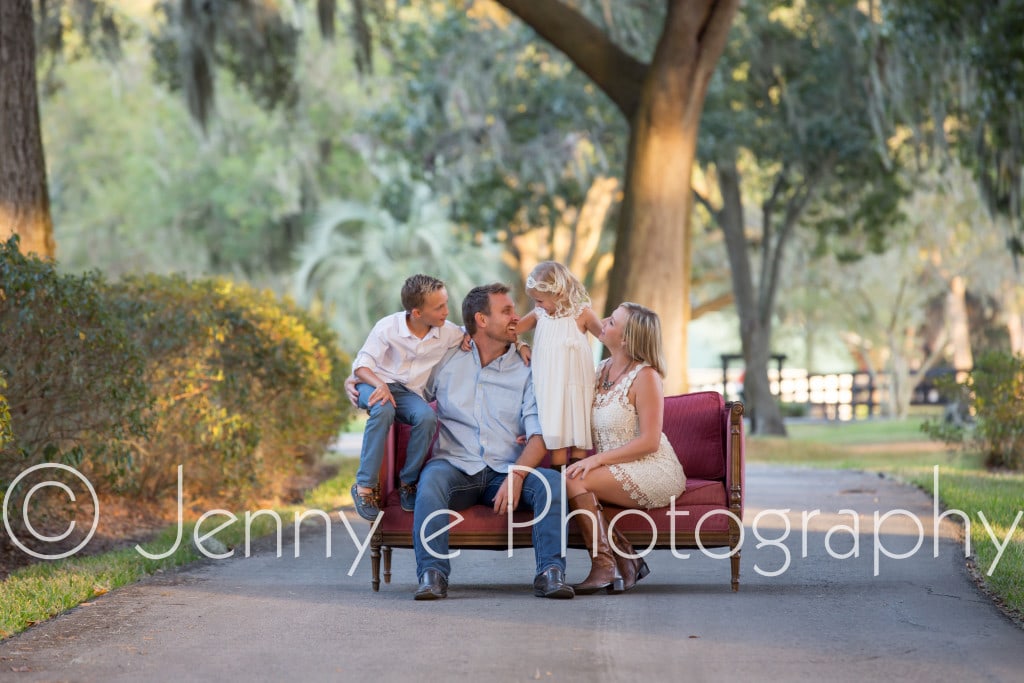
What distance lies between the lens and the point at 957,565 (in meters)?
8.29

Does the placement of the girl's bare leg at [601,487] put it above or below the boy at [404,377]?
below

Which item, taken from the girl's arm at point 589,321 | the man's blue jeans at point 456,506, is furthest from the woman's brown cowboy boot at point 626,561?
the girl's arm at point 589,321

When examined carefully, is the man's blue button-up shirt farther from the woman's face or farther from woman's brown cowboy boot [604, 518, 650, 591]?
woman's brown cowboy boot [604, 518, 650, 591]

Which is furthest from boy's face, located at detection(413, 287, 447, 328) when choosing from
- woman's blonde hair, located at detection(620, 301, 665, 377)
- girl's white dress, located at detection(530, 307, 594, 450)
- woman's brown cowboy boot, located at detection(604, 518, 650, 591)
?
woman's brown cowboy boot, located at detection(604, 518, 650, 591)

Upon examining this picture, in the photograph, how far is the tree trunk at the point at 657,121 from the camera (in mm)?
14922

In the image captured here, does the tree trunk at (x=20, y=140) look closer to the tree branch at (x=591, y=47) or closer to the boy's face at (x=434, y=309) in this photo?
the boy's face at (x=434, y=309)

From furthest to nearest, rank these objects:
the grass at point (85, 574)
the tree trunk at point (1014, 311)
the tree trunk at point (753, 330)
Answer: the tree trunk at point (1014, 311), the tree trunk at point (753, 330), the grass at point (85, 574)

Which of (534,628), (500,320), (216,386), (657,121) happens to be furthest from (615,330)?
(657,121)

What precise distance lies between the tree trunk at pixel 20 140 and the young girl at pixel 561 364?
4889 mm

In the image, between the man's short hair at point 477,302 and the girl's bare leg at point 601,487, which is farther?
the man's short hair at point 477,302

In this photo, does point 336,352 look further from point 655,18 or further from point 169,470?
point 655,18

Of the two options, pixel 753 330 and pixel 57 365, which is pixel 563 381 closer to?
pixel 57 365

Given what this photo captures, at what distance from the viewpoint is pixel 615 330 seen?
7.66 m

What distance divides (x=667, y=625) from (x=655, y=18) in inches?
746
